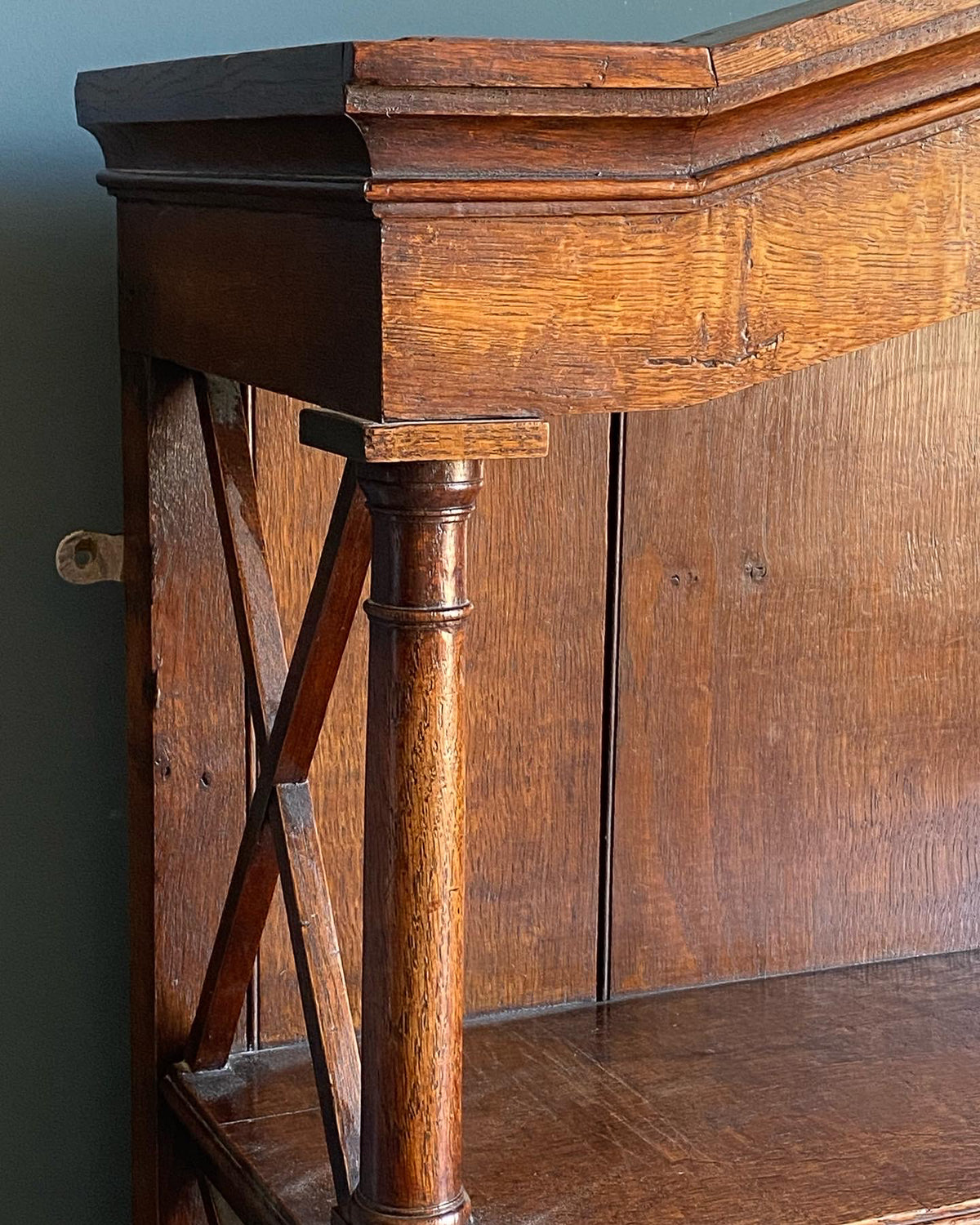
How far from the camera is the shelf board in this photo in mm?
1105

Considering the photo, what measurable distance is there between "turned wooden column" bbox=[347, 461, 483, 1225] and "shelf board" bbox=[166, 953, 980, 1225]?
6.8 inches

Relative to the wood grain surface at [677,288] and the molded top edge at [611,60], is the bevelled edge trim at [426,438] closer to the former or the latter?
the wood grain surface at [677,288]

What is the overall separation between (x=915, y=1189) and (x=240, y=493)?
65 cm

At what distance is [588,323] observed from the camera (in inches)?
32.9

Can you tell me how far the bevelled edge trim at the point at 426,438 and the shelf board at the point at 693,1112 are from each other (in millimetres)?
512

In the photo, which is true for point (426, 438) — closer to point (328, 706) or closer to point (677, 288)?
point (677, 288)

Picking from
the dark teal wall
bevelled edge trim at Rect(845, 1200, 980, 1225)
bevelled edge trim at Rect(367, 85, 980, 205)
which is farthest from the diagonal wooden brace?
bevelled edge trim at Rect(845, 1200, 980, 1225)

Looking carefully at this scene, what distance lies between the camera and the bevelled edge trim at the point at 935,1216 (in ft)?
3.56

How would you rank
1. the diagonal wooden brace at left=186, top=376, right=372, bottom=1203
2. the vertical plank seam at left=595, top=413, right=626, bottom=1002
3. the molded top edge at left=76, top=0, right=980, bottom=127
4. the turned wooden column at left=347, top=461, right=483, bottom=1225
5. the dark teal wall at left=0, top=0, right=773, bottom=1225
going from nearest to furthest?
1. the molded top edge at left=76, top=0, right=980, bottom=127
2. the turned wooden column at left=347, top=461, right=483, bottom=1225
3. the diagonal wooden brace at left=186, top=376, right=372, bottom=1203
4. the dark teal wall at left=0, top=0, right=773, bottom=1225
5. the vertical plank seam at left=595, top=413, right=626, bottom=1002

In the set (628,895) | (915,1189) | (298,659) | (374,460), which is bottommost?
(915,1189)

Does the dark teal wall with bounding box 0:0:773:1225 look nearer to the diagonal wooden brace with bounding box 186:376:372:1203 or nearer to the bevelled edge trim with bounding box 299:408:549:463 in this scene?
the diagonal wooden brace with bounding box 186:376:372:1203

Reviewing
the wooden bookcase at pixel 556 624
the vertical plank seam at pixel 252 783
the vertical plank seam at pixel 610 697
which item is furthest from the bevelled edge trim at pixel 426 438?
the vertical plank seam at pixel 610 697

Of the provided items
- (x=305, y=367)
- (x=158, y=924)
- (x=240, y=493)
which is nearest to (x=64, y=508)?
(x=240, y=493)

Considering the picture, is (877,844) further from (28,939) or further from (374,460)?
(374,460)
